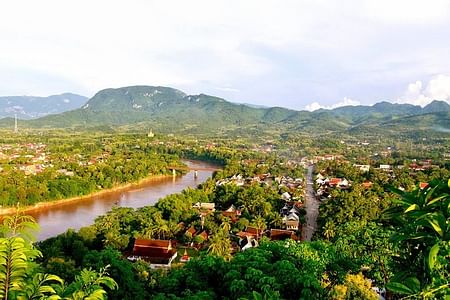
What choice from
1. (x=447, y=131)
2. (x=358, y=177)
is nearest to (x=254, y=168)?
(x=358, y=177)

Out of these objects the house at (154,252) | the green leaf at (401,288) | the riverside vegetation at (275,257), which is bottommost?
the house at (154,252)

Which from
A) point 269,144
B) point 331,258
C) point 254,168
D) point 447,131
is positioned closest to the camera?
point 331,258

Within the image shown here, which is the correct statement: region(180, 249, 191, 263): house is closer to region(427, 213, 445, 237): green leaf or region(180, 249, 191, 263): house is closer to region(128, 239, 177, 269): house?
region(128, 239, 177, 269): house

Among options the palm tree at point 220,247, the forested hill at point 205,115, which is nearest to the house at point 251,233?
the palm tree at point 220,247

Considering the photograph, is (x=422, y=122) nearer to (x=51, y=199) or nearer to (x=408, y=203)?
(x=51, y=199)

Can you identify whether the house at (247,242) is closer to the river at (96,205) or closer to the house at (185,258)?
the house at (185,258)
